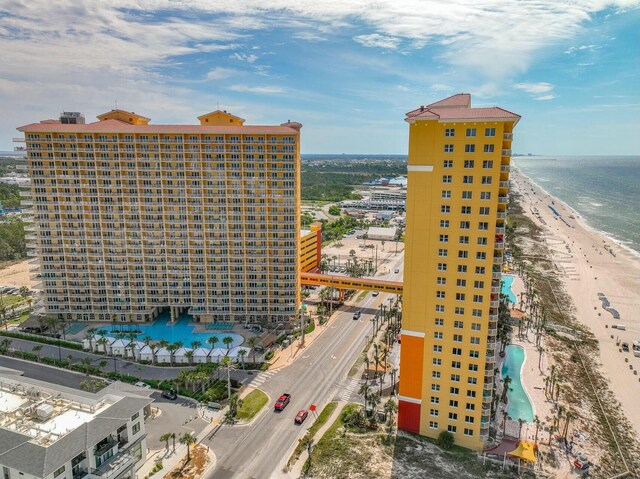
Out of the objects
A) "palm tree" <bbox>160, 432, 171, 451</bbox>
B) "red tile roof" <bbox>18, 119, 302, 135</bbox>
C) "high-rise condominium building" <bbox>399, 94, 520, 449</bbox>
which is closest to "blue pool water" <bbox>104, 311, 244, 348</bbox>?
"palm tree" <bbox>160, 432, 171, 451</bbox>

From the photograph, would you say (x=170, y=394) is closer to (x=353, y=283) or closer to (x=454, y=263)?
(x=454, y=263)

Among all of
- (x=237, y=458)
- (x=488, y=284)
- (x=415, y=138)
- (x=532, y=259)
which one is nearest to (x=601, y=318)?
(x=532, y=259)

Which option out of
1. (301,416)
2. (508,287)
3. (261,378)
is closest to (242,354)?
(261,378)

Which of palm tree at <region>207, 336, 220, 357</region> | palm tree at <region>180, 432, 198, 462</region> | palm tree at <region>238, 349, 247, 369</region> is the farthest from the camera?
palm tree at <region>207, 336, 220, 357</region>

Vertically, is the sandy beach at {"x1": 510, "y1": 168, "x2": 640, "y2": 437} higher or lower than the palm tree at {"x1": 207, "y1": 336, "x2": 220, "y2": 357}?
lower

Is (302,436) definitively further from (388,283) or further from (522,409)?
(388,283)

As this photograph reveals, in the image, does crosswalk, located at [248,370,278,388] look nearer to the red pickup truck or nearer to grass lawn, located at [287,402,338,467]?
the red pickup truck

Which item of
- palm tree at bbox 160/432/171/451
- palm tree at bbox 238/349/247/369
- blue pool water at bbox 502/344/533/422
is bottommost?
blue pool water at bbox 502/344/533/422
